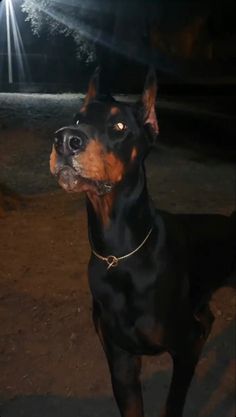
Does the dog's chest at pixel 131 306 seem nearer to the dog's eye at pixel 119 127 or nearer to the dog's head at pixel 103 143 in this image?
the dog's head at pixel 103 143

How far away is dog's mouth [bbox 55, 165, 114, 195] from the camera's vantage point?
7.19ft

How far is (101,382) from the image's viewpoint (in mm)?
3498

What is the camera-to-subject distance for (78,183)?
7.30ft

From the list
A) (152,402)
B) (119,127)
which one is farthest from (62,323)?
(119,127)

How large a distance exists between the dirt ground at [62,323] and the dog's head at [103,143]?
65.1 inches

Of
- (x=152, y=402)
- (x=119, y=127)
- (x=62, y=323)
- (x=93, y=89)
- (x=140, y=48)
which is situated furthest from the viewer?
(x=140, y=48)

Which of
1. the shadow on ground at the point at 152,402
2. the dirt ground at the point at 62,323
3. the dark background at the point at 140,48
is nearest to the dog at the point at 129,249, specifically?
the shadow on ground at the point at 152,402

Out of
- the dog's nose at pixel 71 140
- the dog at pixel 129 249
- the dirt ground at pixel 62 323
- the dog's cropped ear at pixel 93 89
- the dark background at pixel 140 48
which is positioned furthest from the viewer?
the dark background at pixel 140 48

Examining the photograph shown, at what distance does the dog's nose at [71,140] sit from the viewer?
2.12 metres

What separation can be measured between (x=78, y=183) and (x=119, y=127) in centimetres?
33

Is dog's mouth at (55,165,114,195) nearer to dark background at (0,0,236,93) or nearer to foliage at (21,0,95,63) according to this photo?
dark background at (0,0,236,93)

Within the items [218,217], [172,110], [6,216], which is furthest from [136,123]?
[172,110]

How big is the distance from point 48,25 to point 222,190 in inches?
759

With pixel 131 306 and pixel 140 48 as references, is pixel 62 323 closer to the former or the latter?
pixel 131 306
